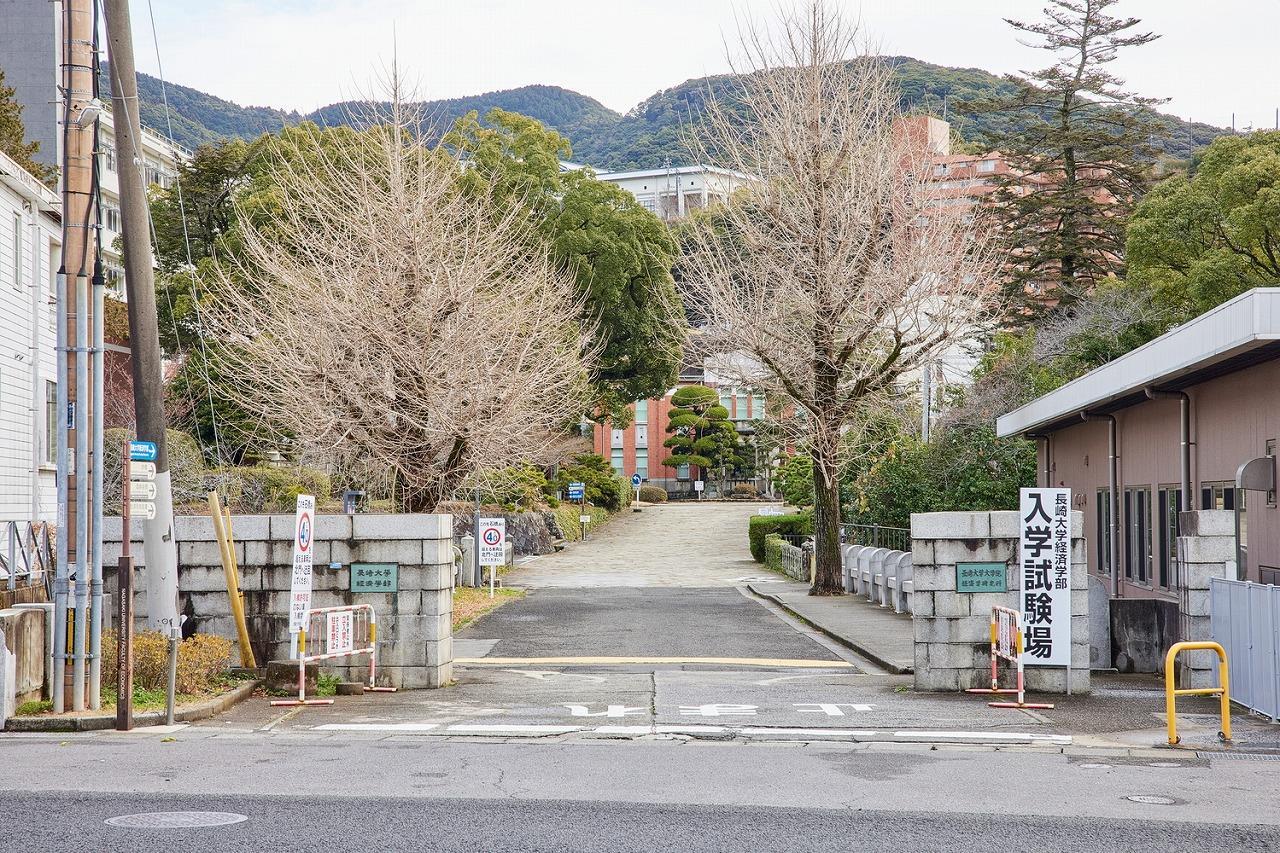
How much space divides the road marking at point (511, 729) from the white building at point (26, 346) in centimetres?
1952

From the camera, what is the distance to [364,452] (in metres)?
26.9

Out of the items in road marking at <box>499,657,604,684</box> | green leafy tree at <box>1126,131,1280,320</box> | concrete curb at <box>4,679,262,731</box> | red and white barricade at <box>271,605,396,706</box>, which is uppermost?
green leafy tree at <box>1126,131,1280,320</box>

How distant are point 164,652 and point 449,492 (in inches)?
588

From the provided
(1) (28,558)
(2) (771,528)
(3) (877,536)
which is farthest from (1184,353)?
(2) (771,528)

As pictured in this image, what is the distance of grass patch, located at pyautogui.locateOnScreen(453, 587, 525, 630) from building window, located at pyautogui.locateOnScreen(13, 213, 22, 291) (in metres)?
12.3

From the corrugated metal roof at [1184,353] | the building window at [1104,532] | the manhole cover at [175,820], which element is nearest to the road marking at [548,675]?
the manhole cover at [175,820]

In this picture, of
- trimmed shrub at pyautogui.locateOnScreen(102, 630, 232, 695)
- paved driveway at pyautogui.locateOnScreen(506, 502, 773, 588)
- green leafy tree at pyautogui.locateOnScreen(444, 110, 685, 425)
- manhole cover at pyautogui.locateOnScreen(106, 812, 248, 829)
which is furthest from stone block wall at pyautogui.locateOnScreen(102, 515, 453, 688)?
green leafy tree at pyautogui.locateOnScreen(444, 110, 685, 425)

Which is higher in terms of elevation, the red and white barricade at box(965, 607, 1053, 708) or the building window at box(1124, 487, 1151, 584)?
the building window at box(1124, 487, 1151, 584)

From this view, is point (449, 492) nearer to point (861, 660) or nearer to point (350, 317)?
point (350, 317)

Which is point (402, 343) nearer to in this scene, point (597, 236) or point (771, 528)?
point (771, 528)

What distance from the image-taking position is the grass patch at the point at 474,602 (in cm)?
2608

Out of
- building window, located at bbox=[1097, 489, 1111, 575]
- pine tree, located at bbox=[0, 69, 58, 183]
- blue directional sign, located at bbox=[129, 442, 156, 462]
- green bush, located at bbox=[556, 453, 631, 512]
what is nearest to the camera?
blue directional sign, located at bbox=[129, 442, 156, 462]

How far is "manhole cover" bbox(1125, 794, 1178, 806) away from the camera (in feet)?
29.6

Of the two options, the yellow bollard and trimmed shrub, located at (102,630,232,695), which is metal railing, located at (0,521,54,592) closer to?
trimmed shrub, located at (102,630,232,695)
